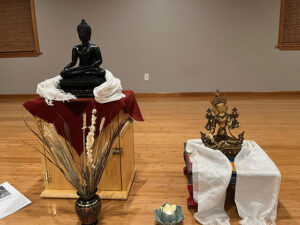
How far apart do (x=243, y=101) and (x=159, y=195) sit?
2.78 metres

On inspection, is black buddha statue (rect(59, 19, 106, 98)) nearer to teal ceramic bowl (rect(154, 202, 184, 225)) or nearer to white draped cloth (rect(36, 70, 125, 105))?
white draped cloth (rect(36, 70, 125, 105))

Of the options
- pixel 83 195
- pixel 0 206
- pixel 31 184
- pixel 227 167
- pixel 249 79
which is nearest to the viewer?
pixel 83 195

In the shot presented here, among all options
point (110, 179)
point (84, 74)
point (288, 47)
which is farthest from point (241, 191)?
point (288, 47)

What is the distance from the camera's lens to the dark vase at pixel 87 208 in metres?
1.47

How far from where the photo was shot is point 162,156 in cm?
245

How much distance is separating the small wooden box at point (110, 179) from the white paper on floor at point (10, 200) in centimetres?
13

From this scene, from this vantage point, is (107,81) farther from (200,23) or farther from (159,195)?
(200,23)

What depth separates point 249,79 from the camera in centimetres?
454

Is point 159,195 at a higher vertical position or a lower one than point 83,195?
lower

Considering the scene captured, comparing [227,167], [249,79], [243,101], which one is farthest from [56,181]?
[249,79]

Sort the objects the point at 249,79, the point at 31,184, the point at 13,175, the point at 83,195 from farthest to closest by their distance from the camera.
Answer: the point at 249,79 → the point at 13,175 → the point at 31,184 → the point at 83,195

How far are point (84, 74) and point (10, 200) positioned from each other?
919mm

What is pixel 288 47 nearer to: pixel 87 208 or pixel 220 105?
pixel 220 105

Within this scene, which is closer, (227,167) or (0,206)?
(227,167)
